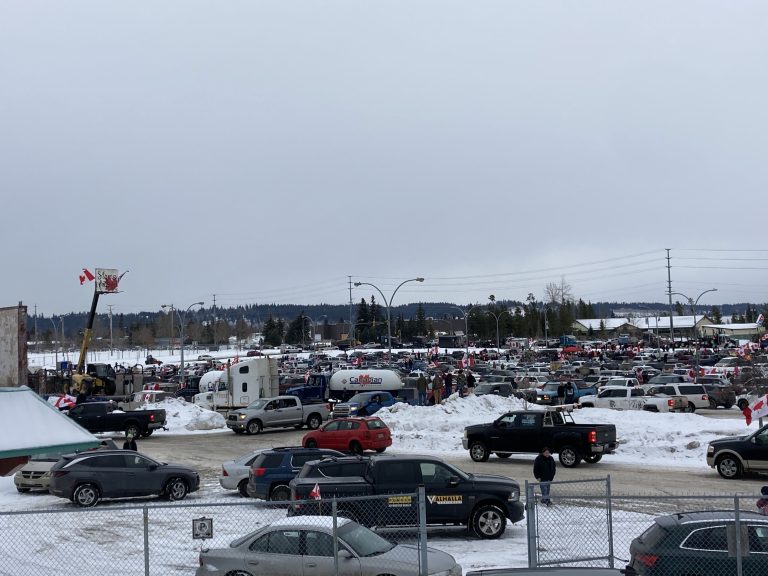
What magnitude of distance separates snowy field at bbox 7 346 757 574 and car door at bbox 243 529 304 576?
2.13 m

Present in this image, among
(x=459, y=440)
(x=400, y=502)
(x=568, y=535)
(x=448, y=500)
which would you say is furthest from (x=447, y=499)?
(x=459, y=440)

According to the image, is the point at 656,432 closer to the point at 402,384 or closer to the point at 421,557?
the point at 421,557

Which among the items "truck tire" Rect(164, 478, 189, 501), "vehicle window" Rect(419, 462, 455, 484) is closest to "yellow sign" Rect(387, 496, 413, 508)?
"vehicle window" Rect(419, 462, 455, 484)

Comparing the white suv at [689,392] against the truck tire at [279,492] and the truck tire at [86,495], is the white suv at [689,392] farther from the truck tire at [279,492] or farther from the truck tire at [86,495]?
the truck tire at [86,495]

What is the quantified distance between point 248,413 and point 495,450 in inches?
568

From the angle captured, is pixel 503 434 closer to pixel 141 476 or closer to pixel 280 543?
pixel 141 476

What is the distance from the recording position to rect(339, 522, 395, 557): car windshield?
11406mm

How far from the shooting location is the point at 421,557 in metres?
11.3

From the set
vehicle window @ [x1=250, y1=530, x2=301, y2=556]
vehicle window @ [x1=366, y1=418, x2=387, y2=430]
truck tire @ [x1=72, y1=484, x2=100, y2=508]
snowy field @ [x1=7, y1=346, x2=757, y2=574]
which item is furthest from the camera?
vehicle window @ [x1=366, y1=418, x2=387, y2=430]

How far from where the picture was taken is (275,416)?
3831 centimetres

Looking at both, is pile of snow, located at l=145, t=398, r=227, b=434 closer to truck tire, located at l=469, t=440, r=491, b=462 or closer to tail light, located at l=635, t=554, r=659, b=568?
truck tire, located at l=469, t=440, r=491, b=462

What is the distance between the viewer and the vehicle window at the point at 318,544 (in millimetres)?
11266

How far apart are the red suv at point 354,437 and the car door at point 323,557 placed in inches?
714

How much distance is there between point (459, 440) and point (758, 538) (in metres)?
20.9
